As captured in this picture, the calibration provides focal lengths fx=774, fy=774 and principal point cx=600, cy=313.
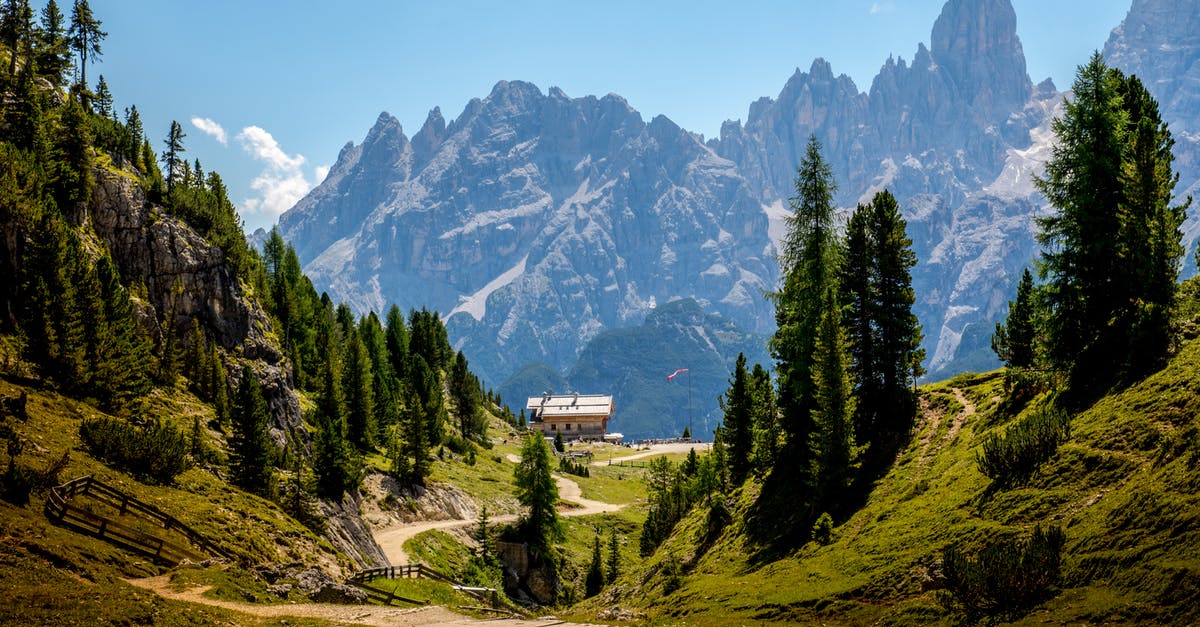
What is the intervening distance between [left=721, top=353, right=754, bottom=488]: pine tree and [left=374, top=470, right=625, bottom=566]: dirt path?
3152 cm

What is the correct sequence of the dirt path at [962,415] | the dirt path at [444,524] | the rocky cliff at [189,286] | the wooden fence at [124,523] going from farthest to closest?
the rocky cliff at [189,286], the dirt path at [444,524], the dirt path at [962,415], the wooden fence at [124,523]

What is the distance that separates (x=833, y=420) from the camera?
4659cm

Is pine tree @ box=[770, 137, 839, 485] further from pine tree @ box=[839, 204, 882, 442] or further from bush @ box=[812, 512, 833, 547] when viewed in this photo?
bush @ box=[812, 512, 833, 547]

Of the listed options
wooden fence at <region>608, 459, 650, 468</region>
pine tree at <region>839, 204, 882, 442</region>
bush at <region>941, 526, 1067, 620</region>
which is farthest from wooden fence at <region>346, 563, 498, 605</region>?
wooden fence at <region>608, 459, 650, 468</region>

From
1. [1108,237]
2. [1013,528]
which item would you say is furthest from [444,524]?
[1108,237]

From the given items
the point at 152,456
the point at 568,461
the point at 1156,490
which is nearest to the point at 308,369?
the point at 568,461

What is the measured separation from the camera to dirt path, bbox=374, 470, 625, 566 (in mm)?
73250

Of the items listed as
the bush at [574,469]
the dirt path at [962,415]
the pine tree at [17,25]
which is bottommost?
the bush at [574,469]

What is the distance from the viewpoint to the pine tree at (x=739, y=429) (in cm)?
7288

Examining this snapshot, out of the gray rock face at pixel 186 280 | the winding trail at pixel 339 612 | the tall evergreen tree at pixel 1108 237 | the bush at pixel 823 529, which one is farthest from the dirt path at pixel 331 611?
the gray rock face at pixel 186 280

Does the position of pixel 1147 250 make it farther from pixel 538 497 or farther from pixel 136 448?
pixel 538 497

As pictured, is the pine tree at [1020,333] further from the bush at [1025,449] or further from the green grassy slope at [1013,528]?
the bush at [1025,449]

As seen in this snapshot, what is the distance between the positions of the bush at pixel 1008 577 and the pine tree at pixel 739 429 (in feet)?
148

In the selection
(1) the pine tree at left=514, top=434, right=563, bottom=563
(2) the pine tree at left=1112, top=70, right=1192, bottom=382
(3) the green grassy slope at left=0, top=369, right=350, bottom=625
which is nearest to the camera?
(3) the green grassy slope at left=0, top=369, right=350, bottom=625
